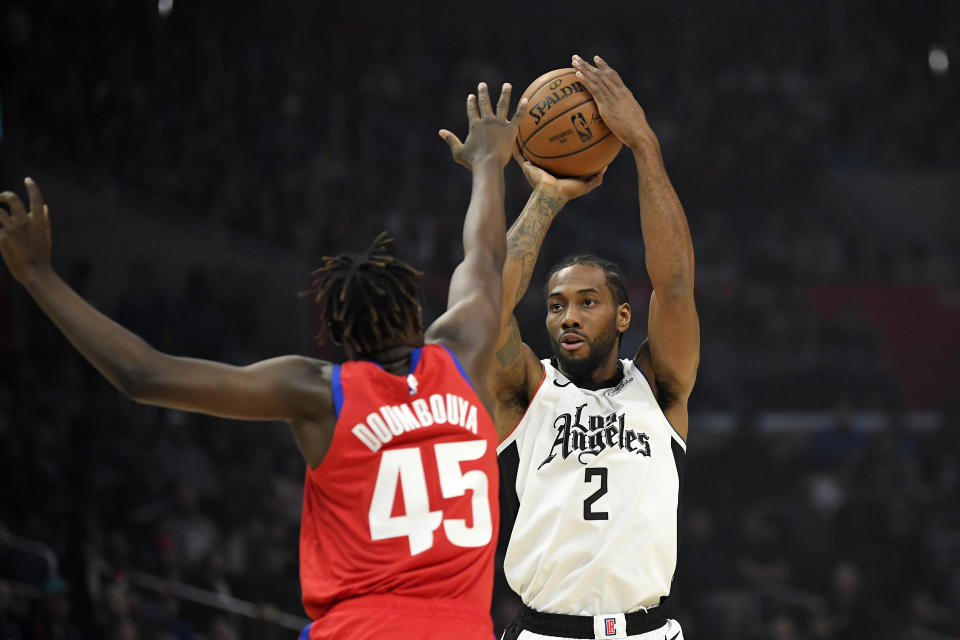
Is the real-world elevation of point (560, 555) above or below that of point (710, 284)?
below

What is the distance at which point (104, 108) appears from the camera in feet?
36.3

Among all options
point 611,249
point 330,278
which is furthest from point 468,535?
point 611,249

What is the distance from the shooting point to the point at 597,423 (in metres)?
3.99

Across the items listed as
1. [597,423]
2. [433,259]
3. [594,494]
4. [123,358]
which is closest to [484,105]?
[597,423]

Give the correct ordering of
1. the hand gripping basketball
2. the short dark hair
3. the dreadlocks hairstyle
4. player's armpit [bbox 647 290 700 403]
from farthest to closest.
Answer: the short dark hair → player's armpit [bbox 647 290 700 403] → the hand gripping basketball → the dreadlocks hairstyle

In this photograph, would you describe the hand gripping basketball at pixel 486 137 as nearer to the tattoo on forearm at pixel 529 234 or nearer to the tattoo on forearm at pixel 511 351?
the tattoo on forearm at pixel 529 234

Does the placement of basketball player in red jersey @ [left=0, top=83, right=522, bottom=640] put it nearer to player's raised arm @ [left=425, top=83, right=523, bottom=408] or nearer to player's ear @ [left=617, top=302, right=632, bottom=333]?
player's raised arm @ [left=425, top=83, right=523, bottom=408]

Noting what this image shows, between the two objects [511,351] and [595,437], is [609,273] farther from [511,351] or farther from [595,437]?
[595,437]

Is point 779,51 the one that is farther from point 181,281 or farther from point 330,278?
point 330,278

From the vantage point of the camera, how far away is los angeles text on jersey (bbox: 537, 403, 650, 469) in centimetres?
392

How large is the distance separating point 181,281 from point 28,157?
1.78m

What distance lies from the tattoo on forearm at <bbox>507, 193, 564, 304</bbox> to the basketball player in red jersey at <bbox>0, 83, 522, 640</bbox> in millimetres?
923

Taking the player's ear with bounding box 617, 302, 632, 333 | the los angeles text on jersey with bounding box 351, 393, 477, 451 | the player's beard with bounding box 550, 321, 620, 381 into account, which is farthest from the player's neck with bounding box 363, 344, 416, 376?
the player's ear with bounding box 617, 302, 632, 333

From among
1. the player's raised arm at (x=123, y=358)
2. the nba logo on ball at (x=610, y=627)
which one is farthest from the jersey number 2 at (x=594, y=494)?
the player's raised arm at (x=123, y=358)
